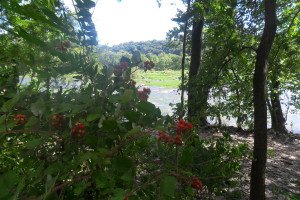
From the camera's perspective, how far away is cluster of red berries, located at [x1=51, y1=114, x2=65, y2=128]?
1.38m

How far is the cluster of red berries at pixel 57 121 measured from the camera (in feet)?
4.52

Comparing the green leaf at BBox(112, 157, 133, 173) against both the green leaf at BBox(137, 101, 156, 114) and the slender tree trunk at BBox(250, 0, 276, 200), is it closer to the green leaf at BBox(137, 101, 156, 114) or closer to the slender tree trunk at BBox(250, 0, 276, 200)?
the green leaf at BBox(137, 101, 156, 114)

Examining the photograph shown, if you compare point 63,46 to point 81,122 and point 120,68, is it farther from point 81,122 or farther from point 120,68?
point 81,122

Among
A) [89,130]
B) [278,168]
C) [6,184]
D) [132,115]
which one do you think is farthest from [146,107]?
[278,168]

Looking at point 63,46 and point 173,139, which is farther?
point 63,46

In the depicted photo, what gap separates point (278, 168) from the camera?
10125 mm

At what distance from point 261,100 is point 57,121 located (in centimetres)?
465

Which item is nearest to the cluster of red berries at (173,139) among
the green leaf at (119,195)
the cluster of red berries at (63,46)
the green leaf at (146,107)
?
the green leaf at (146,107)

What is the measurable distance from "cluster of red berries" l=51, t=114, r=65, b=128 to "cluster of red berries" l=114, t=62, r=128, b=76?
394 mm

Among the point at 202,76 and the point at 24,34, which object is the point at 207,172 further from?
the point at 24,34

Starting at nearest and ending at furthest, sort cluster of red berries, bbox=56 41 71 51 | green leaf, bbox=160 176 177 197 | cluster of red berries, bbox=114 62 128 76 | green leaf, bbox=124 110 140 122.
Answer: green leaf, bbox=160 176 177 197 < green leaf, bbox=124 110 140 122 < cluster of red berries, bbox=114 62 128 76 < cluster of red berries, bbox=56 41 71 51

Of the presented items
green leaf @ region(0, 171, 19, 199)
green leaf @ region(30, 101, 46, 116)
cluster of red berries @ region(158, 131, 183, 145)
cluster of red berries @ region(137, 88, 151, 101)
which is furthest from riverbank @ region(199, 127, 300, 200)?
green leaf @ region(0, 171, 19, 199)

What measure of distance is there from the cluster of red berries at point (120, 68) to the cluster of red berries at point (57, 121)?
39cm

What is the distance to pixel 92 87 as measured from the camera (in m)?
1.52
